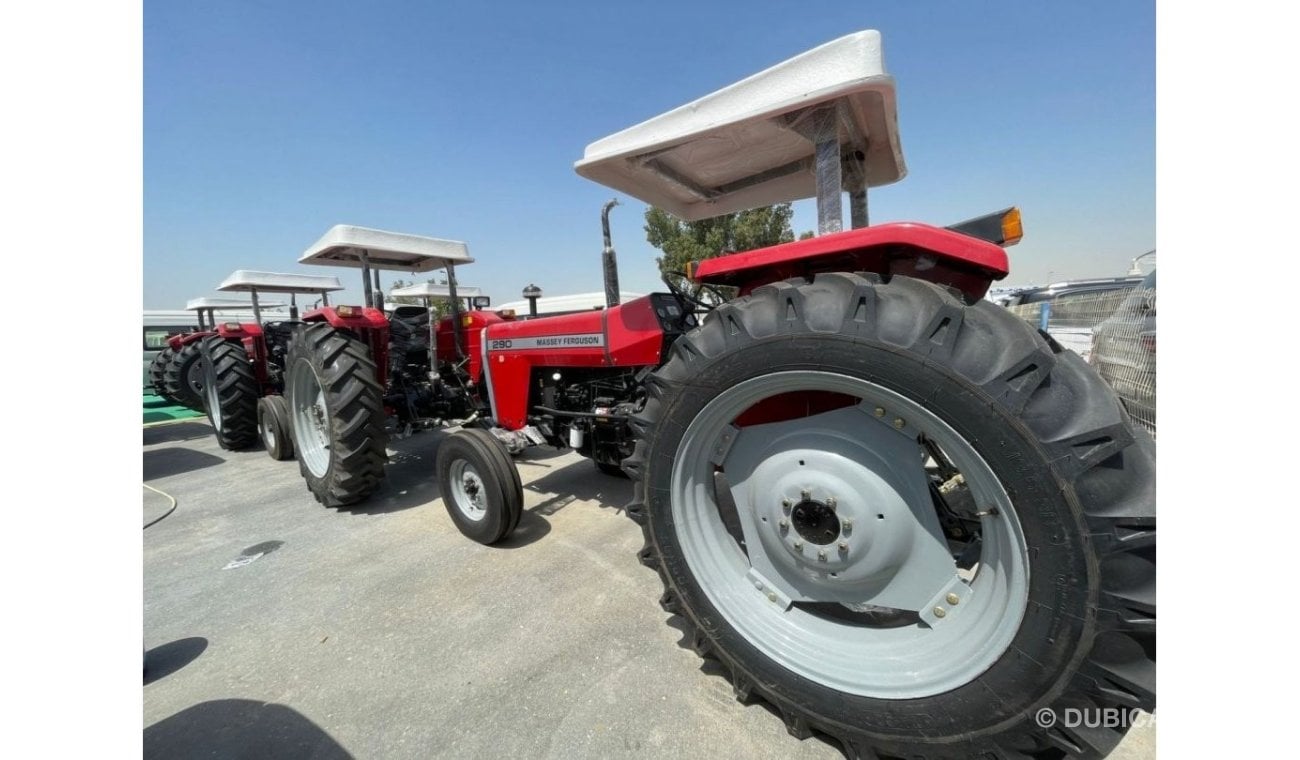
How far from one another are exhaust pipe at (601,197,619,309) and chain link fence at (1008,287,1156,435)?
2.83m

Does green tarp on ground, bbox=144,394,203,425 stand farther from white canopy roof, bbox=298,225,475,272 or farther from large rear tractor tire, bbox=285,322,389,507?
large rear tractor tire, bbox=285,322,389,507

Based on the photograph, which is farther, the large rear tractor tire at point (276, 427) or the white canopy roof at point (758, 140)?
the large rear tractor tire at point (276, 427)

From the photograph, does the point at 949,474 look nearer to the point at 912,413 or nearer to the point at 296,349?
the point at 912,413

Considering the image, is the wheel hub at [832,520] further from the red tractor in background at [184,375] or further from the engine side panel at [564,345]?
the red tractor in background at [184,375]

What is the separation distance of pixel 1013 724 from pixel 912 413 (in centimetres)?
77

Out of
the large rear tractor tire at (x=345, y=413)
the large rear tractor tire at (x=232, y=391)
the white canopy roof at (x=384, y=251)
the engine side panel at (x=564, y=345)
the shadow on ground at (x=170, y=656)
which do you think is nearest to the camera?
the shadow on ground at (x=170, y=656)

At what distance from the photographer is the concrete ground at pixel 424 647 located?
1567 mm

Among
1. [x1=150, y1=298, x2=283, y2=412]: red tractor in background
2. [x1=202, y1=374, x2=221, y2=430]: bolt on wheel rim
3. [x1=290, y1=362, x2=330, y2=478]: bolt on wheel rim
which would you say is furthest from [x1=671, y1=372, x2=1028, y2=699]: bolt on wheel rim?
[x1=150, y1=298, x2=283, y2=412]: red tractor in background

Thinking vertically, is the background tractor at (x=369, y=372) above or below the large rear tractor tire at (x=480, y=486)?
above

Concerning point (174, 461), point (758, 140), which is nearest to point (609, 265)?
point (758, 140)

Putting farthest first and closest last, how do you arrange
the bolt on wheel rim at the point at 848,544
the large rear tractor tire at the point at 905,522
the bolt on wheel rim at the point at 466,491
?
1. the bolt on wheel rim at the point at 466,491
2. the bolt on wheel rim at the point at 848,544
3. the large rear tractor tire at the point at 905,522

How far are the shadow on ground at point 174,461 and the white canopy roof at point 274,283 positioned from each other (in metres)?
2.53

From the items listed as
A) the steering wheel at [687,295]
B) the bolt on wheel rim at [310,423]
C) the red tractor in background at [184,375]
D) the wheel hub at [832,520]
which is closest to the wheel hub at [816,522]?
the wheel hub at [832,520]

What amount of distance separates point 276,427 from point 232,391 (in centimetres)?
101
